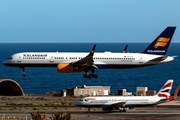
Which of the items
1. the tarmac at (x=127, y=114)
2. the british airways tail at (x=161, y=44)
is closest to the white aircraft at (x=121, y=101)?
the tarmac at (x=127, y=114)

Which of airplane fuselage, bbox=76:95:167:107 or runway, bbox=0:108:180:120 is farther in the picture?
airplane fuselage, bbox=76:95:167:107

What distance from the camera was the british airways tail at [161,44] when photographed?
114562mm

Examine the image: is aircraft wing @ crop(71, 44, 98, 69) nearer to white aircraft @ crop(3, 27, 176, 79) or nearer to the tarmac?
white aircraft @ crop(3, 27, 176, 79)

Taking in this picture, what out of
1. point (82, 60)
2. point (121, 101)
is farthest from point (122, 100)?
point (82, 60)

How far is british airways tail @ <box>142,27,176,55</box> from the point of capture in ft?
376

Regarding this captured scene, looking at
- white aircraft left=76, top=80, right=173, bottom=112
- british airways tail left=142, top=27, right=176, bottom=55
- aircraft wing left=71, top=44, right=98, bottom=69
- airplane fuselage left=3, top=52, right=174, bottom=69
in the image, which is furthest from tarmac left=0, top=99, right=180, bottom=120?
british airways tail left=142, top=27, right=176, bottom=55

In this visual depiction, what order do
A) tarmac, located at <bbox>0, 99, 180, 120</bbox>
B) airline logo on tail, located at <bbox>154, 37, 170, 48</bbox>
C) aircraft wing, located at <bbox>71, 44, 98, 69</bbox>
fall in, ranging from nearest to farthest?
tarmac, located at <bbox>0, 99, 180, 120</bbox> < aircraft wing, located at <bbox>71, 44, 98, 69</bbox> < airline logo on tail, located at <bbox>154, 37, 170, 48</bbox>

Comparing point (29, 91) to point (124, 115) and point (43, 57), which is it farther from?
point (124, 115)

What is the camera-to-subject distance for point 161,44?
379 ft

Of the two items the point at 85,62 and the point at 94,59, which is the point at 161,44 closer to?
the point at 94,59

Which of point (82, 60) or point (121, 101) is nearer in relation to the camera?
point (121, 101)

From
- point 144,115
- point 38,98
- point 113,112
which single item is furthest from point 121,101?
point 38,98

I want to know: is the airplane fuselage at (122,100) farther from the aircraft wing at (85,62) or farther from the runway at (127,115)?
the aircraft wing at (85,62)

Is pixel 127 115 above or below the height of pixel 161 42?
below
